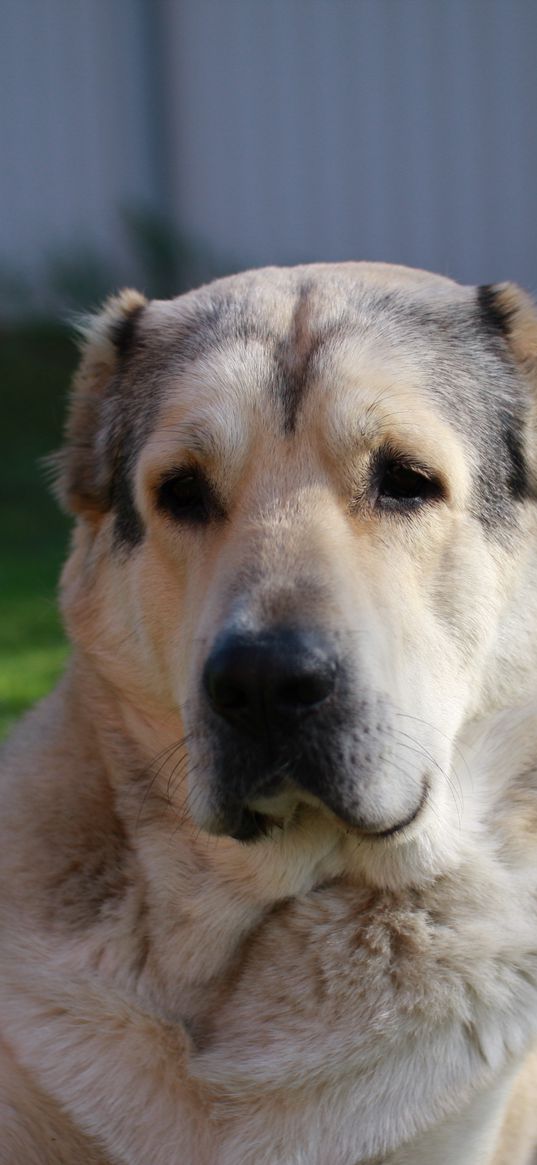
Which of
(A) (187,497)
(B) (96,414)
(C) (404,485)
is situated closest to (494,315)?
(C) (404,485)

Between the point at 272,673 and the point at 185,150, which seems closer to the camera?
the point at 272,673

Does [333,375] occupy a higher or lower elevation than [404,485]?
higher

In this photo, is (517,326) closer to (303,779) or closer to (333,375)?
(333,375)

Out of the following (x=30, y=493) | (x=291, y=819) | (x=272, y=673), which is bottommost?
(x=30, y=493)

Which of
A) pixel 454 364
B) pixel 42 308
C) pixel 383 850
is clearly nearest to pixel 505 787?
pixel 383 850

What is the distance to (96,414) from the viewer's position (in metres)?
3.90

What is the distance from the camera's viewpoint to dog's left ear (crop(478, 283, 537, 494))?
347cm

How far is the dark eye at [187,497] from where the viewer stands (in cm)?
329

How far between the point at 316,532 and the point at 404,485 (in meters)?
0.30

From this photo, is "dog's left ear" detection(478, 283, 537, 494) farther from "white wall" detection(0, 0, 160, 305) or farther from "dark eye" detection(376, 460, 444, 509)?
"white wall" detection(0, 0, 160, 305)

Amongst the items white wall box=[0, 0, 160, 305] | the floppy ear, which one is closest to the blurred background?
white wall box=[0, 0, 160, 305]

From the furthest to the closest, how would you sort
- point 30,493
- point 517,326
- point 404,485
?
1. point 30,493
2. point 517,326
3. point 404,485

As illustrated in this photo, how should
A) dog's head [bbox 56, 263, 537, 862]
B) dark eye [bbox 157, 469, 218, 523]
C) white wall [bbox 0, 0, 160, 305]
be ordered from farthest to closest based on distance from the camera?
1. white wall [bbox 0, 0, 160, 305]
2. dark eye [bbox 157, 469, 218, 523]
3. dog's head [bbox 56, 263, 537, 862]

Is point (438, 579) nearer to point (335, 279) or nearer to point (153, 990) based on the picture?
point (335, 279)
